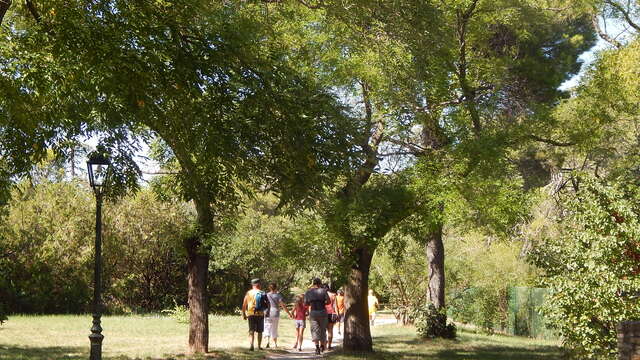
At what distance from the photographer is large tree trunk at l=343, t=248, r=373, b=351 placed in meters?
17.4

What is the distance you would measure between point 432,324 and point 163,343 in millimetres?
8233

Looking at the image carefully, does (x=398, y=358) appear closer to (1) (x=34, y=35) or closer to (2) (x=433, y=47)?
(2) (x=433, y=47)

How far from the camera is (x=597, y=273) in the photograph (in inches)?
497

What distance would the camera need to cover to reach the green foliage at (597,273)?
12414 mm

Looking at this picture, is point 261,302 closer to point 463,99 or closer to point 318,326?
point 318,326

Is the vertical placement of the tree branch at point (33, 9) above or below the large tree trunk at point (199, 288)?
above

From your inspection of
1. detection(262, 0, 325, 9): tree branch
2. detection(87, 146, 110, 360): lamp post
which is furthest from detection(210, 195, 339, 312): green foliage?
detection(87, 146, 110, 360): lamp post

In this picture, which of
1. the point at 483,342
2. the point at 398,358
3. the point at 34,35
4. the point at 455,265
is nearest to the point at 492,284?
the point at 455,265

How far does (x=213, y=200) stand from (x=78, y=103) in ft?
8.82

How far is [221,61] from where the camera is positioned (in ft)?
32.1

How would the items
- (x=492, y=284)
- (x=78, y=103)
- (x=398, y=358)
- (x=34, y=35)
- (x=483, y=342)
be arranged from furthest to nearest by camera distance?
(x=492, y=284) < (x=483, y=342) < (x=398, y=358) < (x=78, y=103) < (x=34, y=35)

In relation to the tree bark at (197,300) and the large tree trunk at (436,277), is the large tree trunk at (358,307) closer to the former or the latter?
the tree bark at (197,300)

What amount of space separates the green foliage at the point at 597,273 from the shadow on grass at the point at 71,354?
6259 mm

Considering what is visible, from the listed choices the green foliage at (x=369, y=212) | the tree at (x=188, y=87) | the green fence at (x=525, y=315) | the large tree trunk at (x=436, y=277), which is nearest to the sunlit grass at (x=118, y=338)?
the green foliage at (x=369, y=212)
